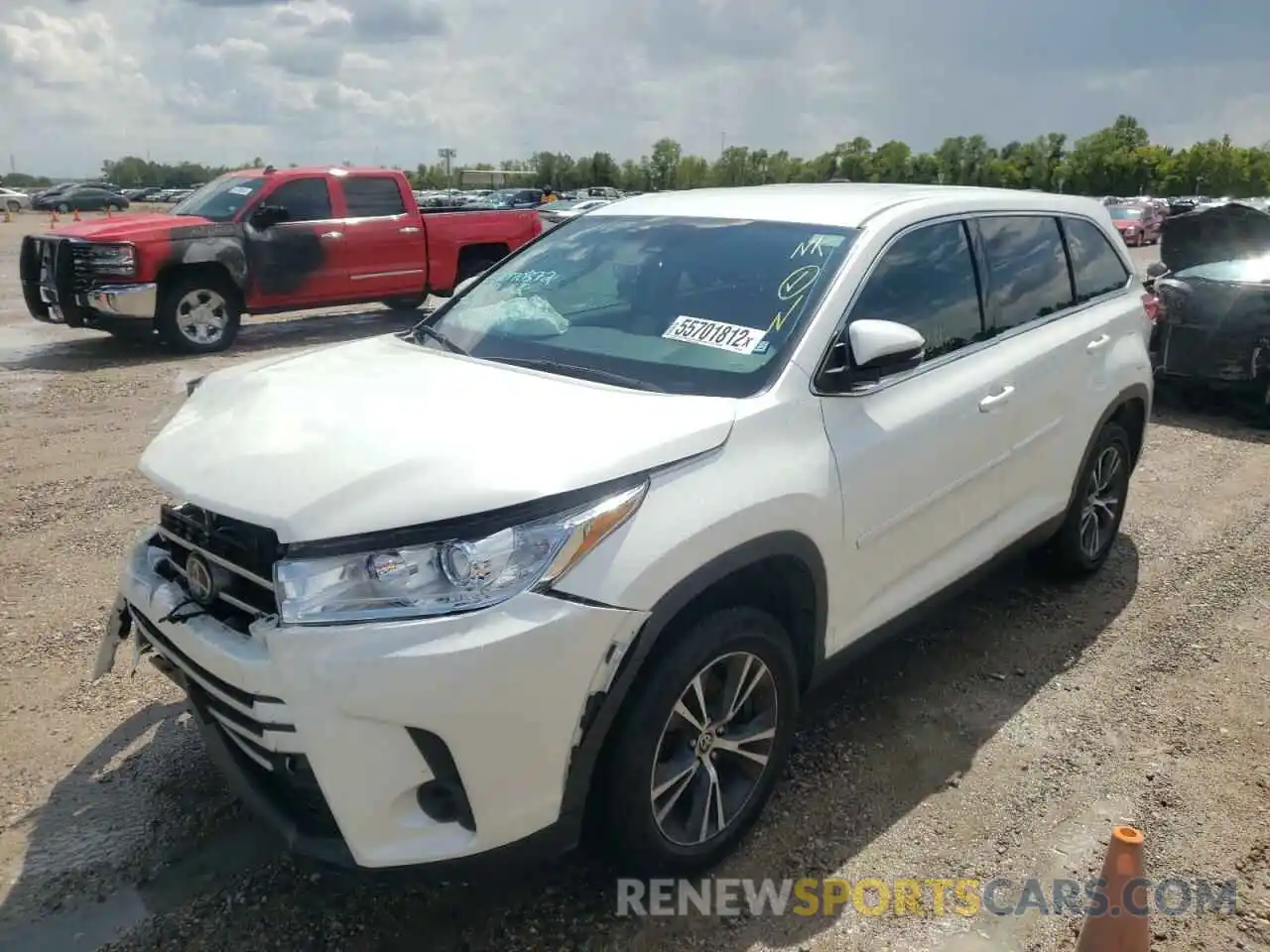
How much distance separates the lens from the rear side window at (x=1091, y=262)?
14.9ft

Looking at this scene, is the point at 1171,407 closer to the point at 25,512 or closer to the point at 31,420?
the point at 25,512

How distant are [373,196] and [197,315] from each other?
9.05 feet

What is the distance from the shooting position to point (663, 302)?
132 inches

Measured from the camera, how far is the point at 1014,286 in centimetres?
402

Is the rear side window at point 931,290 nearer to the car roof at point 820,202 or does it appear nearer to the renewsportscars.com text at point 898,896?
the car roof at point 820,202

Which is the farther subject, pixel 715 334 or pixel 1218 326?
pixel 1218 326

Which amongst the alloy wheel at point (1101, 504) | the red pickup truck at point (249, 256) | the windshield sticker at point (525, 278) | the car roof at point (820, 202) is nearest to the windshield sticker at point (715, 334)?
the car roof at point (820, 202)

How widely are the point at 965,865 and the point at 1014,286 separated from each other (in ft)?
7.39

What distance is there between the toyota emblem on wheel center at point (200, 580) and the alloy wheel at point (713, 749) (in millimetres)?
1186

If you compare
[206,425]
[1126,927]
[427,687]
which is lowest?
[1126,927]

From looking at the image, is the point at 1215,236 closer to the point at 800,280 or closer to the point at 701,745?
the point at 800,280

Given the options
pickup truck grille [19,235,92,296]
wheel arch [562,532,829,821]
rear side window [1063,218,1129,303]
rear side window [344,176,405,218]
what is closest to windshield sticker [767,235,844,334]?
wheel arch [562,532,829,821]

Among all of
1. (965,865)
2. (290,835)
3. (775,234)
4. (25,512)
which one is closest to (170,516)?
(290,835)

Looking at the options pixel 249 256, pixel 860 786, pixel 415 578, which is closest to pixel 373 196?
pixel 249 256
